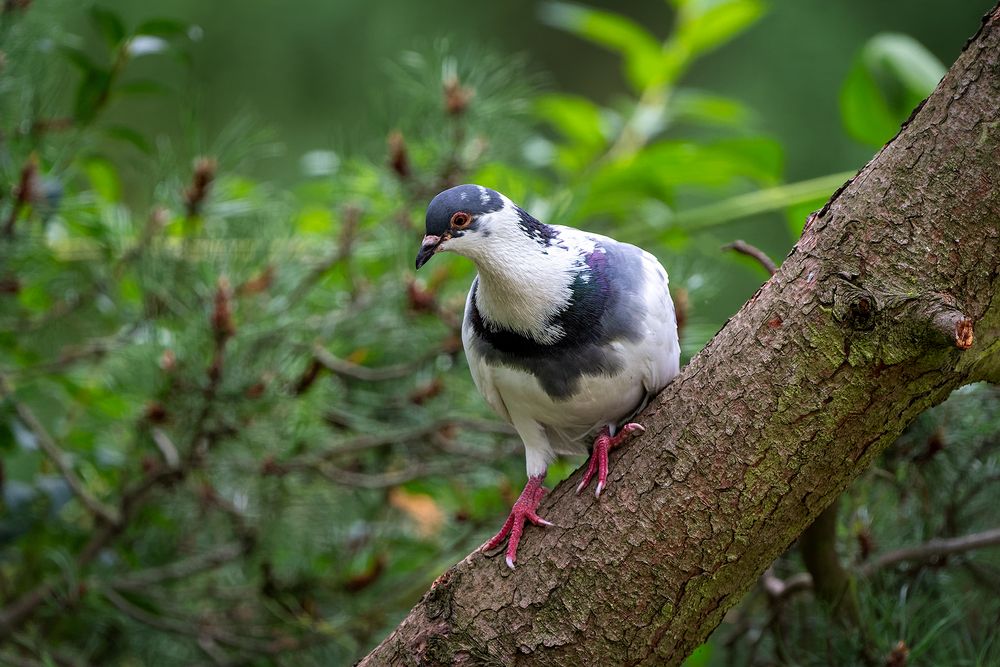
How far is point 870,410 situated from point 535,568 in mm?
256

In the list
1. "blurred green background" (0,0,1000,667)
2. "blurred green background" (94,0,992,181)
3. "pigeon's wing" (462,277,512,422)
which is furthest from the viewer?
"blurred green background" (94,0,992,181)

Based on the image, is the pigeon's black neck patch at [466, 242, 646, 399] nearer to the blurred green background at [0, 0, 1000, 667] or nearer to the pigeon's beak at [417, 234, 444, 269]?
the pigeon's beak at [417, 234, 444, 269]

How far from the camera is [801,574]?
95 cm

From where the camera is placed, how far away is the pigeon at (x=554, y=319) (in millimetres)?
772

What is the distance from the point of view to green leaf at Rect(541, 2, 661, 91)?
1.43 metres

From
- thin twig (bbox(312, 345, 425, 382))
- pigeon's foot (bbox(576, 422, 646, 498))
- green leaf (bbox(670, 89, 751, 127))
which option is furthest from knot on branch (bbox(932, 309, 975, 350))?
green leaf (bbox(670, 89, 751, 127))

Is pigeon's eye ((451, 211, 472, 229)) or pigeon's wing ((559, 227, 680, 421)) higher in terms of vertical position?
pigeon's eye ((451, 211, 472, 229))

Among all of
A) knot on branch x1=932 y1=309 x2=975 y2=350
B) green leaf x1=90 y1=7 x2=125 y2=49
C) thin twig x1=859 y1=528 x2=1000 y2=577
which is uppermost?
knot on branch x1=932 y1=309 x2=975 y2=350

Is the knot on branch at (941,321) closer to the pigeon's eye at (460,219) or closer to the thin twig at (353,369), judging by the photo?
the pigeon's eye at (460,219)

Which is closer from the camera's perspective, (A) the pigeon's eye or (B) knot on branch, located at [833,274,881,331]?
(B) knot on branch, located at [833,274,881,331]

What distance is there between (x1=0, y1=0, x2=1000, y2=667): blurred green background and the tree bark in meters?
0.25

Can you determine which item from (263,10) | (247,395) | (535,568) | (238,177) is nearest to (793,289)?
(535,568)

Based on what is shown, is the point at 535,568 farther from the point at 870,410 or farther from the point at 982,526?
the point at 982,526

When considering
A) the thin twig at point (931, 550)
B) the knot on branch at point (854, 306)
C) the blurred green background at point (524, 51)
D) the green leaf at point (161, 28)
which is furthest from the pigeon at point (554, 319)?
the blurred green background at point (524, 51)
